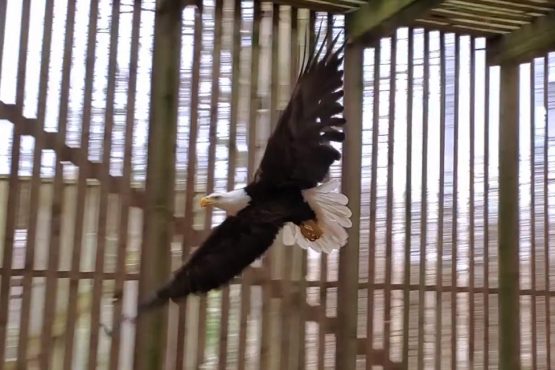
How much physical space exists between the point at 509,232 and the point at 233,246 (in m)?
1.37

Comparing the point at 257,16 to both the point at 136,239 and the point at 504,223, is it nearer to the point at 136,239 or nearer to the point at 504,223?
the point at 136,239

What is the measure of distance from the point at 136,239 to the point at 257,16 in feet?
3.32

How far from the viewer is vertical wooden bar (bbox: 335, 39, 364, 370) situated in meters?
3.10

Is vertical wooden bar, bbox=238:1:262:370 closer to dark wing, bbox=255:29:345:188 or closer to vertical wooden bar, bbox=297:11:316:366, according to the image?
vertical wooden bar, bbox=297:11:316:366

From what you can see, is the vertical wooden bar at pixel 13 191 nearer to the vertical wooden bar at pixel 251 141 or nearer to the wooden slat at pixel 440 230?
the vertical wooden bar at pixel 251 141

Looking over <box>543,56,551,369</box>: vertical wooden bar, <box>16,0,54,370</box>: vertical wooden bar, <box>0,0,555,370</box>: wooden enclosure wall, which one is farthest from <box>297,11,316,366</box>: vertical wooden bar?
<box>543,56,551,369</box>: vertical wooden bar

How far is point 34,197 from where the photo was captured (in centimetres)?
283

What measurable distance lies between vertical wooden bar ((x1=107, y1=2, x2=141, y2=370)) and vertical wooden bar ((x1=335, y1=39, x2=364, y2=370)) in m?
0.84

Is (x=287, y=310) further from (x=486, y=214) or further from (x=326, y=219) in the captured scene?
(x=486, y=214)

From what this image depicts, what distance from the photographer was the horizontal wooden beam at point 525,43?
3230 millimetres

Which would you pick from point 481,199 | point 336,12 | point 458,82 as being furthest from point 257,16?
point 481,199

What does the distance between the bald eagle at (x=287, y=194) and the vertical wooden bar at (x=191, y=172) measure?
1.61ft

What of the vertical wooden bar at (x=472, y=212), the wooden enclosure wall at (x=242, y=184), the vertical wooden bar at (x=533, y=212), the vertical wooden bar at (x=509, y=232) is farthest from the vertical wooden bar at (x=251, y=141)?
the vertical wooden bar at (x=533, y=212)

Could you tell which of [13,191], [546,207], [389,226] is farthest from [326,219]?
Result: [546,207]
